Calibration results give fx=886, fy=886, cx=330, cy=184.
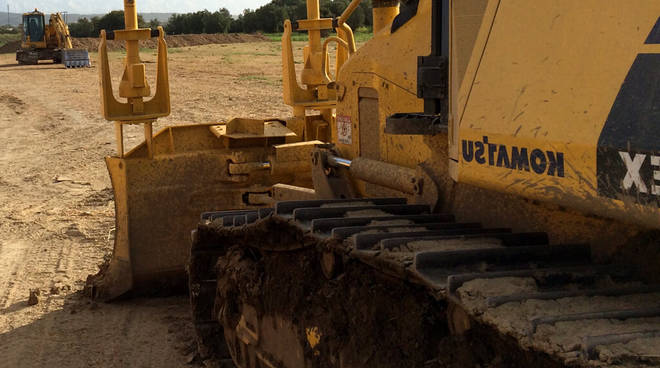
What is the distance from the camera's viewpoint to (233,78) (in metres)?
25.7

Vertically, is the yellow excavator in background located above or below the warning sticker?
A: above

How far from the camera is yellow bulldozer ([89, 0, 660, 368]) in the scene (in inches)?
84.3

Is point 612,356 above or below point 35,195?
above

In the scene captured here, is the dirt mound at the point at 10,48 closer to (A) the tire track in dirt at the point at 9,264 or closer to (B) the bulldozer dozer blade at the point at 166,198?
(A) the tire track in dirt at the point at 9,264

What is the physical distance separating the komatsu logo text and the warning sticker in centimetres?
199

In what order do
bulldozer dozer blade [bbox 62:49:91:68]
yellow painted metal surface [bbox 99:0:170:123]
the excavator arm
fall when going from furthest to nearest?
the excavator arm → bulldozer dozer blade [bbox 62:49:91:68] → yellow painted metal surface [bbox 99:0:170:123]

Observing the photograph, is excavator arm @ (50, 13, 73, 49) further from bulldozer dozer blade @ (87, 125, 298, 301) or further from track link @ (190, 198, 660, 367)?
track link @ (190, 198, 660, 367)

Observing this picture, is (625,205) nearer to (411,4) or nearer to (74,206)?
(411,4)

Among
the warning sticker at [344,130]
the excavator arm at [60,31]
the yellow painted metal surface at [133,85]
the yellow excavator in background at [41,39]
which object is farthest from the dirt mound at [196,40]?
the warning sticker at [344,130]

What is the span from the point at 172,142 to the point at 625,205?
4899mm

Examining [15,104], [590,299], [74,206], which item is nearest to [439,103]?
[590,299]

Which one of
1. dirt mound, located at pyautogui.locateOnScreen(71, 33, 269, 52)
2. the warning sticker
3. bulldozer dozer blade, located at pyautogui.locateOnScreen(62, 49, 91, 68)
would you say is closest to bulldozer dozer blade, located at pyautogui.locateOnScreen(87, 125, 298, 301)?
the warning sticker

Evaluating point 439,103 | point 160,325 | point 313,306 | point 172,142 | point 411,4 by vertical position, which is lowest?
point 160,325

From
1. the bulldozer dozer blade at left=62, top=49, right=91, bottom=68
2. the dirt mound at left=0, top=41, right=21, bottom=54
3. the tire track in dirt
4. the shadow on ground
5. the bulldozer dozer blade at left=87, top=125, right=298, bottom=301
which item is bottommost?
the shadow on ground
